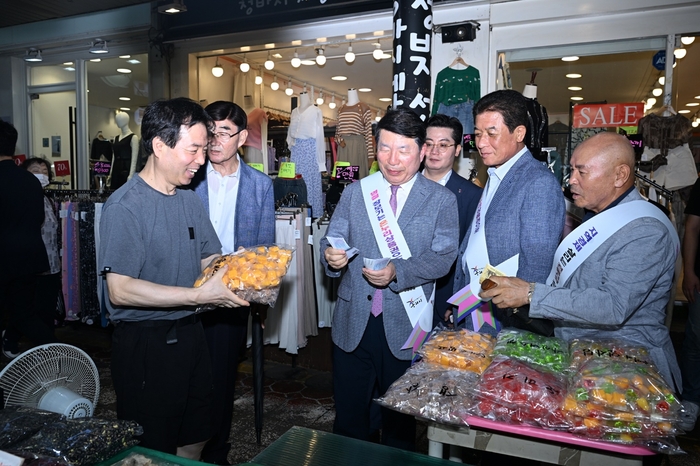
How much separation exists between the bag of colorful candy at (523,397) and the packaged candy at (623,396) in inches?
1.7

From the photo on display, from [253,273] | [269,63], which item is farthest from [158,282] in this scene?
[269,63]

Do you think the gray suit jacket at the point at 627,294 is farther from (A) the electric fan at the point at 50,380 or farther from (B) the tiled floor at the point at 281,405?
(B) the tiled floor at the point at 281,405

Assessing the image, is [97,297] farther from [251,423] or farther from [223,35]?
[223,35]

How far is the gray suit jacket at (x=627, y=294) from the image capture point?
1785 millimetres

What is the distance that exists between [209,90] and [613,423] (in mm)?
6985

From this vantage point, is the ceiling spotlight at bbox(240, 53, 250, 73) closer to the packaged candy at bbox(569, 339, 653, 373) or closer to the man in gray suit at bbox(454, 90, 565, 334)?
the man in gray suit at bbox(454, 90, 565, 334)

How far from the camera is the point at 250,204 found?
3.01 m

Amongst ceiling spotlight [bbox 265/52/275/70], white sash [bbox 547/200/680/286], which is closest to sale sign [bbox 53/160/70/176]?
ceiling spotlight [bbox 265/52/275/70]

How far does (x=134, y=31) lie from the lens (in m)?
7.31

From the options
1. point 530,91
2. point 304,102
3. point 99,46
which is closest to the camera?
point 530,91

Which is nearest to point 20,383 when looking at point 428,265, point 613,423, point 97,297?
point 428,265

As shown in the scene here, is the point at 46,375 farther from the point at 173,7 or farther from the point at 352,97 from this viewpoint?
the point at 352,97

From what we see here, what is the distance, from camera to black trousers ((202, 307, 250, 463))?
2.83 meters

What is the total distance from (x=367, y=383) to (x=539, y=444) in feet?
3.63
